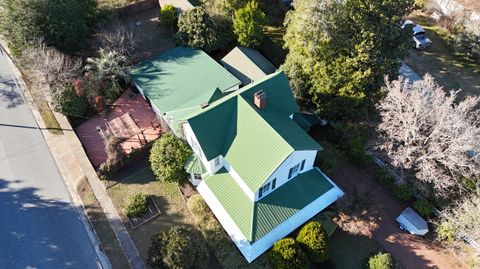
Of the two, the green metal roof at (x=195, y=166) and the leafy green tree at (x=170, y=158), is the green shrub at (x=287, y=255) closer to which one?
the green metal roof at (x=195, y=166)

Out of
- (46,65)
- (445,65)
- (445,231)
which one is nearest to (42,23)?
(46,65)

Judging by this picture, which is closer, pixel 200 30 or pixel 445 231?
pixel 445 231

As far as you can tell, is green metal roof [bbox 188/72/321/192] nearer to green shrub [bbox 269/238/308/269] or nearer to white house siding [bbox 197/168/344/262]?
white house siding [bbox 197/168/344/262]

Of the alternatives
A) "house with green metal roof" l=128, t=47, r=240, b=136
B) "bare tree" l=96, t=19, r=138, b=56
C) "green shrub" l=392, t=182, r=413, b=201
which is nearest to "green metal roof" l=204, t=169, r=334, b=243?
"green shrub" l=392, t=182, r=413, b=201

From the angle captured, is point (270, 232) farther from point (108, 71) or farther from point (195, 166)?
point (108, 71)

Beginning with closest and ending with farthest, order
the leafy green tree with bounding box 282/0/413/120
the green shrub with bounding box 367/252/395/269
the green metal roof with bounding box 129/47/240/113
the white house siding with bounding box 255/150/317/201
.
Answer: the green shrub with bounding box 367/252/395/269
the white house siding with bounding box 255/150/317/201
the leafy green tree with bounding box 282/0/413/120
the green metal roof with bounding box 129/47/240/113

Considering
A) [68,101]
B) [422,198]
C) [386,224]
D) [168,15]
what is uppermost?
[168,15]
